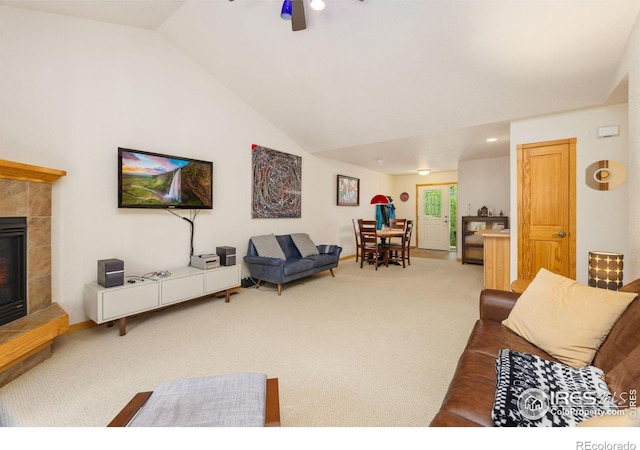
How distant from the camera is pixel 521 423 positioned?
878mm

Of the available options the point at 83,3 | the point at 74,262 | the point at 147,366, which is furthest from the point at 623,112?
the point at 74,262

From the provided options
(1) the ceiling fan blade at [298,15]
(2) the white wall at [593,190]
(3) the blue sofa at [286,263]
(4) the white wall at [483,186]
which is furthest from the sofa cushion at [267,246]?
(4) the white wall at [483,186]

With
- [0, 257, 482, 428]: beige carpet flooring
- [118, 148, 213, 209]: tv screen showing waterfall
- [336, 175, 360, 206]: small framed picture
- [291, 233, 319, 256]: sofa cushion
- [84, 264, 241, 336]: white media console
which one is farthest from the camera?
[336, 175, 360, 206]: small framed picture

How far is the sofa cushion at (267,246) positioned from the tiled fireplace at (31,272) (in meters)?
2.28

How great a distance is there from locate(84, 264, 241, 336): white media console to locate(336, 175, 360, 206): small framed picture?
3470 millimetres

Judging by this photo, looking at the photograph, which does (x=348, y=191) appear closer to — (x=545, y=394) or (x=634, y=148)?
(x=634, y=148)

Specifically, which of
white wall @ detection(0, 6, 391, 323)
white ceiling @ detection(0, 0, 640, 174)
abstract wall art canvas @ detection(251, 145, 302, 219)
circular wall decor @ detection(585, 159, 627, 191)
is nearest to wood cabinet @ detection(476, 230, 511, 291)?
circular wall decor @ detection(585, 159, 627, 191)

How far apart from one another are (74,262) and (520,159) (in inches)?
205

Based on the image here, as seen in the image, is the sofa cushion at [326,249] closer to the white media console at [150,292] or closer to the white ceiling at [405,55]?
the white media console at [150,292]

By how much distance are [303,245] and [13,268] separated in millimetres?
3348

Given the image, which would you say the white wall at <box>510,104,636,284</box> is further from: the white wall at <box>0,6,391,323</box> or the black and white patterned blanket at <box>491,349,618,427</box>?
the white wall at <box>0,6,391,323</box>

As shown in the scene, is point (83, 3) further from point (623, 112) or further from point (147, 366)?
point (623, 112)

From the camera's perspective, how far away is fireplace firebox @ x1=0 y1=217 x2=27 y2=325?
2109 mm

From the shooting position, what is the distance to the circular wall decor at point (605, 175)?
3.02 meters
